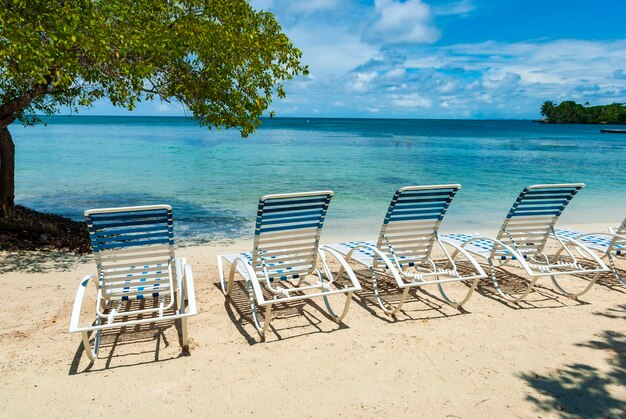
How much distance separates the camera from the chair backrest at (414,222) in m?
5.21

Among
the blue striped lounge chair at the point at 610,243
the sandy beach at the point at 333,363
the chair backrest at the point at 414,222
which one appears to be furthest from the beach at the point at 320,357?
the chair backrest at the point at 414,222

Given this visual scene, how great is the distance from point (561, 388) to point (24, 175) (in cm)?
2336

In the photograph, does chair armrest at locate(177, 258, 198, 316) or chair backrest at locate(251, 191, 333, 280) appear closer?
chair armrest at locate(177, 258, 198, 316)

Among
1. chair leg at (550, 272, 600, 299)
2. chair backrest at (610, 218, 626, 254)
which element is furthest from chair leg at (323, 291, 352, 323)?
chair backrest at (610, 218, 626, 254)

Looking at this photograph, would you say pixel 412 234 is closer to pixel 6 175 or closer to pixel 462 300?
pixel 462 300

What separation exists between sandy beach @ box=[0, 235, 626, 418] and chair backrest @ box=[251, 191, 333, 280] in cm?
58

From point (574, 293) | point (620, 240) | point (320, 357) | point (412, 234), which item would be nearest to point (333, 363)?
point (320, 357)

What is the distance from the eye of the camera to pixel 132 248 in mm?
4332

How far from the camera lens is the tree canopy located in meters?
6.07

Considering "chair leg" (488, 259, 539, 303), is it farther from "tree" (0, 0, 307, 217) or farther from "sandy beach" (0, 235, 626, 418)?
"tree" (0, 0, 307, 217)

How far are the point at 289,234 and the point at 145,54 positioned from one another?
4.96m

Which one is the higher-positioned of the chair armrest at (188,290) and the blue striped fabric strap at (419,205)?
the blue striped fabric strap at (419,205)

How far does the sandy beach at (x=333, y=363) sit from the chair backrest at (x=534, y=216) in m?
0.76

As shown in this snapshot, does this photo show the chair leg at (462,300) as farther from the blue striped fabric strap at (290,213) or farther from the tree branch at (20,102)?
the tree branch at (20,102)
